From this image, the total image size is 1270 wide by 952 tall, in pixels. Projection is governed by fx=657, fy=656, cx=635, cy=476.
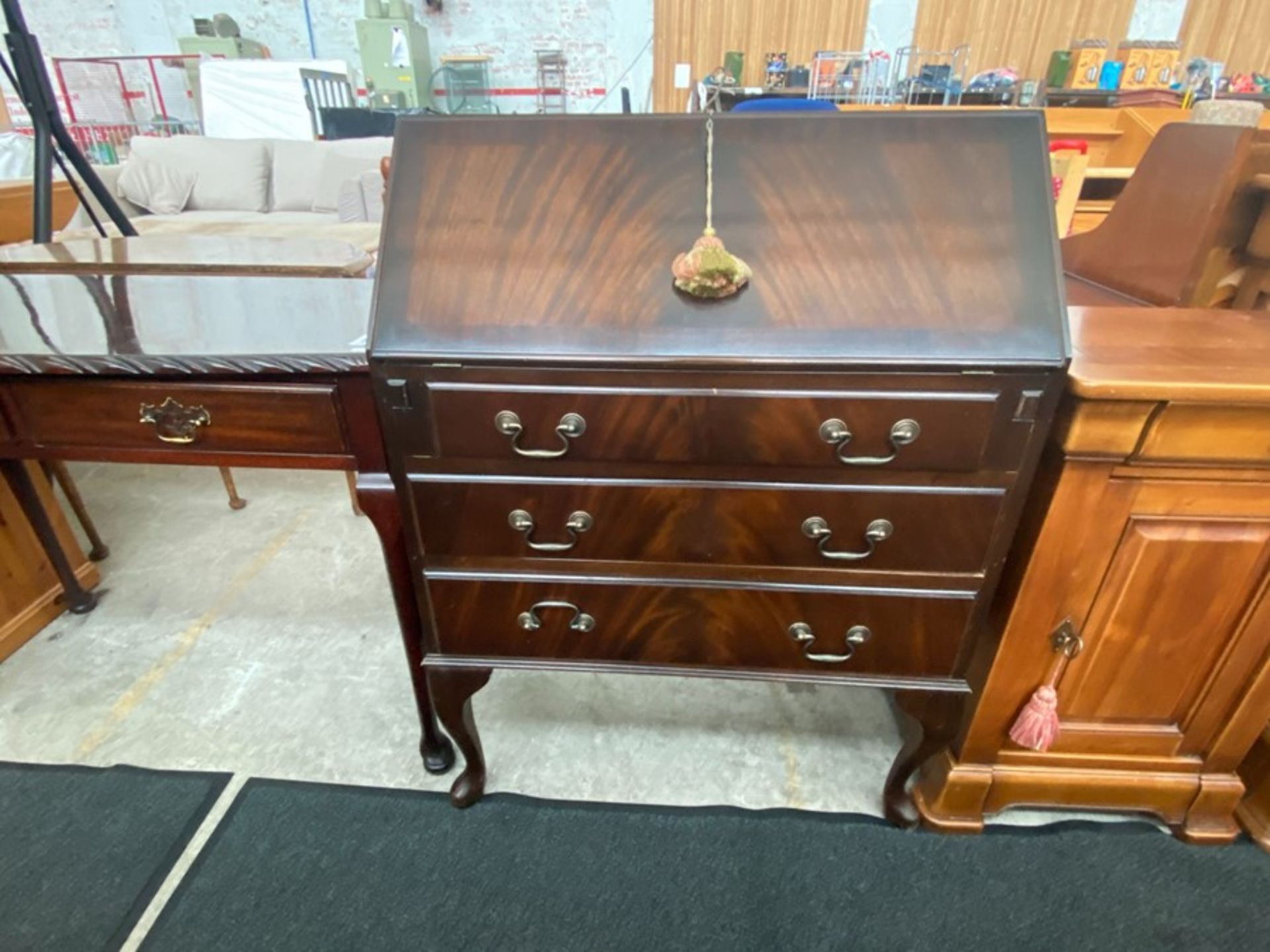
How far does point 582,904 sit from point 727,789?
0.34m

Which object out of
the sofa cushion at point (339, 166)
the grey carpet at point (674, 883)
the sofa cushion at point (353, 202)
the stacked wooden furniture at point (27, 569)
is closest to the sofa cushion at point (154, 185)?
the sofa cushion at point (339, 166)

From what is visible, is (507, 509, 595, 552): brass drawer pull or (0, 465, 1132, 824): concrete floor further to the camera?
(0, 465, 1132, 824): concrete floor

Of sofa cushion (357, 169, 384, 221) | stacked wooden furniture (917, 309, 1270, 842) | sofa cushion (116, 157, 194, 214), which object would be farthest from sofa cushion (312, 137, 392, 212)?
stacked wooden furniture (917, 309, 1270, 842)

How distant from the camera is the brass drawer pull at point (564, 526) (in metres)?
0.91

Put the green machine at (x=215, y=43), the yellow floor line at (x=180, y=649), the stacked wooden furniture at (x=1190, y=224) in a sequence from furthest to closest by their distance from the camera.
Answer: the green machine at (x=215, y=43) < the yellow floor line at (x=180, y=649) < the stacked wooden furniture at (x=1190, y=224)

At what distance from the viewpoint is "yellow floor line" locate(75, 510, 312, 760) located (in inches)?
54.2

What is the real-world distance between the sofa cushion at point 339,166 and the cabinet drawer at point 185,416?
3.32m

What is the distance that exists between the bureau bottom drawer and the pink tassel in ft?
0.56

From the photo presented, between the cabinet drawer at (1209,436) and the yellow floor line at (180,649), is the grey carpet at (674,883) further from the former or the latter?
the cabinet drawer at (1209,436)

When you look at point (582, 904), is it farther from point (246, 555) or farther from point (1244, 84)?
point (1244, 84)

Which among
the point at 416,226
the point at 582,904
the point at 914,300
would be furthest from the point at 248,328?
the point at 582,904

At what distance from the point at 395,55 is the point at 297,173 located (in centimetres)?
102

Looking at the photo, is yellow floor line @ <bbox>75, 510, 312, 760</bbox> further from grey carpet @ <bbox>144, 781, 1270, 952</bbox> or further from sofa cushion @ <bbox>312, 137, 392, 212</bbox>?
sofa cushion @ <bbox>312, 137, 392, 212</bbox>

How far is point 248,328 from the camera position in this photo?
1.02 meters
